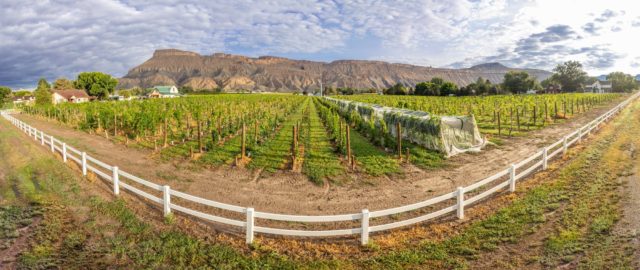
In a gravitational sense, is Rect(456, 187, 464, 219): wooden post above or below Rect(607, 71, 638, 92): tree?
below

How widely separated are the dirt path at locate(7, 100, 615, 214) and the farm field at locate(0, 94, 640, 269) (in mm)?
2118

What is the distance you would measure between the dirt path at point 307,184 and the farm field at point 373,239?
6.95ft

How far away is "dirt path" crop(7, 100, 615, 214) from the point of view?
10.1m

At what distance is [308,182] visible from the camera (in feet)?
40.3

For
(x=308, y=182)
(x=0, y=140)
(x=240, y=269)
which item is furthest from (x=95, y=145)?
(x=240, y=269)

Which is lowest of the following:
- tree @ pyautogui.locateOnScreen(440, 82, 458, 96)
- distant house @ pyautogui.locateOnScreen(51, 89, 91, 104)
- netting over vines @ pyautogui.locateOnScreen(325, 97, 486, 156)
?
netting over vines @ pyautogui.locateOnScreen(325, 97, 486, 156)

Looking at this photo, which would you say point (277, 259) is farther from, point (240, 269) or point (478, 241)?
point (478, 241)

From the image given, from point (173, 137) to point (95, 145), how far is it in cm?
452

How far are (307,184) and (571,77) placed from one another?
132 m

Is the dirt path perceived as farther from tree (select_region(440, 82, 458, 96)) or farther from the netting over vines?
tree (select_region(440, 82, 458, 96))

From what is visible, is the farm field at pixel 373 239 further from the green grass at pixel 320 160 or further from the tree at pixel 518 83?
the tree at pixel 518 83

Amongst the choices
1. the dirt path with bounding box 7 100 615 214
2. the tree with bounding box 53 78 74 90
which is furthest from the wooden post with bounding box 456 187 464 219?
the tree with bounding box 53 78 74 90

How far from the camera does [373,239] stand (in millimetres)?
7336

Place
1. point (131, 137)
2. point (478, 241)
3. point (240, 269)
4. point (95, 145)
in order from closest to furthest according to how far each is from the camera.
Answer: point (240, 269) < point (478, 241) < point (95, 145) < point (131, 137)
